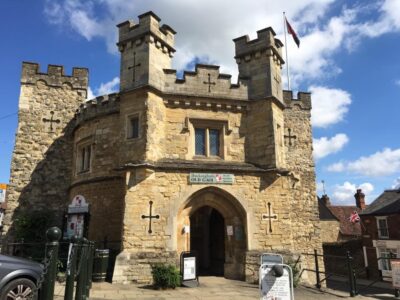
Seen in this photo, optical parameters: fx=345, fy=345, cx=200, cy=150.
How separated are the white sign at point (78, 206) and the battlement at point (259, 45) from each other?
8686mm

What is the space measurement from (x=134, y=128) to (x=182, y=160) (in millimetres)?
2083

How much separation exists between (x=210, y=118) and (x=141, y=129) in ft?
8.82

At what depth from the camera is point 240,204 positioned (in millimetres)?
12094

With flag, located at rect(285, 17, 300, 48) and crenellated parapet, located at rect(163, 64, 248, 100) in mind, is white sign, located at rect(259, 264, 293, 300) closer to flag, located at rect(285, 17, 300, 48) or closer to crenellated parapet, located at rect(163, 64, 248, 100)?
crenellated parapet, located at rect(163, 64, 248, 100)

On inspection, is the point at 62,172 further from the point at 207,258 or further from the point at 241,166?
the point at 241,166

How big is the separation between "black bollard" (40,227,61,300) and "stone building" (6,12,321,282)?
22.7ft

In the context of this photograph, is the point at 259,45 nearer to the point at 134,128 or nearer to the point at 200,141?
the point at 200,141

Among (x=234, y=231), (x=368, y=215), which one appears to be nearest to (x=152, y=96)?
(x=234, y=231)

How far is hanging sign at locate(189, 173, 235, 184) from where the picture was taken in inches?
471

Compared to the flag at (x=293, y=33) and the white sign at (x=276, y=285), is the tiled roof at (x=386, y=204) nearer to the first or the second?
the flag at (x=293, y=33)

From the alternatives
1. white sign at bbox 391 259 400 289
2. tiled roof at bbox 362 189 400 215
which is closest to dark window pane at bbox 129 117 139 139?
white sign at bbox 391 259 400 289

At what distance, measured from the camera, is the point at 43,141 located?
55.7ft

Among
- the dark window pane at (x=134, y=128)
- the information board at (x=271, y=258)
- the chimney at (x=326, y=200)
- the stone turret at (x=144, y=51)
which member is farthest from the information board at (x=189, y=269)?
the chimney at (x=326, y=200)

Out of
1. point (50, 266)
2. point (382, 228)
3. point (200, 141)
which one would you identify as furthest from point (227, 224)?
point (382, 228)
